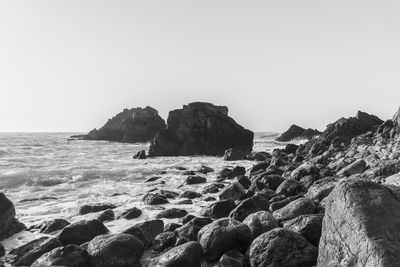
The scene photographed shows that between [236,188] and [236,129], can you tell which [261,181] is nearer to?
[236,188]

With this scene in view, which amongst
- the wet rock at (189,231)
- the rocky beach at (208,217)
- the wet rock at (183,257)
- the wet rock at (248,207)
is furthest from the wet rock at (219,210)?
the wet rock at (183,257)

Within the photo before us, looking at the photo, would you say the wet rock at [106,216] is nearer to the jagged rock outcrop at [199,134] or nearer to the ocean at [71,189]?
the ocean at [71,189]

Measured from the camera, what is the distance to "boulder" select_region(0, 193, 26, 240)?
10680 millimetres

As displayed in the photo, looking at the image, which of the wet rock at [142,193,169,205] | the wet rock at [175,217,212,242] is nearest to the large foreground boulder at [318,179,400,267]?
the wet rock at [175,217,212,242]

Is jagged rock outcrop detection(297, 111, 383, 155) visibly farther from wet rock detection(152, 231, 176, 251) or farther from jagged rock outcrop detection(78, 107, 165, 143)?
jagged rock outcrop detection(78, 107, 165, 143)

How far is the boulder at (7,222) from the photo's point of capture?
35.0 ft

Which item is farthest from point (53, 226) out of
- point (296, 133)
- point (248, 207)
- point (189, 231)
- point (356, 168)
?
point (296, 133)

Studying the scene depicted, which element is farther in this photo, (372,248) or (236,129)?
(236,129)

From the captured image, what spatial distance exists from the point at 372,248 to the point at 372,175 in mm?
7228

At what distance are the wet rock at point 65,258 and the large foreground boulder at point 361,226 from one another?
188 inches

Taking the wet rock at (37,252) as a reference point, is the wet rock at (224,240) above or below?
above

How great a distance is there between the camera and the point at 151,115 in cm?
7462

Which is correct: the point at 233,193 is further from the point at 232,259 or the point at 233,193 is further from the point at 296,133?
the point at 296,133

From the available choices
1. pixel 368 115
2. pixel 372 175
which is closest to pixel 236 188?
pixel 372 175
